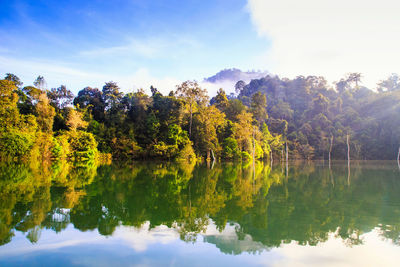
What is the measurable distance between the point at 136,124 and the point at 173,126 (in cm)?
527

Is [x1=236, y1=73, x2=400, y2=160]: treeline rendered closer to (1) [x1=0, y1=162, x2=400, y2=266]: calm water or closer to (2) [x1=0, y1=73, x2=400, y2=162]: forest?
(2) [x1=0, y1=73, x2=400, y2=162]: forest

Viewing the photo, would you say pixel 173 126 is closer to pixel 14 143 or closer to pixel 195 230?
pixel 14 143

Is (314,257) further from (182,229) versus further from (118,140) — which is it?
(118,140)

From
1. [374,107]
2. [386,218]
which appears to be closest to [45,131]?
[386,218]

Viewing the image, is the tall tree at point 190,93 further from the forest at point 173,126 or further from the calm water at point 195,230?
the calm water at point 195,230

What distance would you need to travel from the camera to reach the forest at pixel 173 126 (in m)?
24.5

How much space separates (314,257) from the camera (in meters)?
3.76

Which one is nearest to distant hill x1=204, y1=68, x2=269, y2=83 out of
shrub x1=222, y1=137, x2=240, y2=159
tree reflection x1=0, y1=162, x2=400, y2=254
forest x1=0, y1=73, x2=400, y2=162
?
forest x1=0, y1=73, x2=400, y2=162

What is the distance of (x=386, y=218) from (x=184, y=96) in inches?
1248

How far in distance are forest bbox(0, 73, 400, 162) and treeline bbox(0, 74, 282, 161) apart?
0.11 meters

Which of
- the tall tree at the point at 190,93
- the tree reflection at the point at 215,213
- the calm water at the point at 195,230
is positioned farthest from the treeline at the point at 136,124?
the calm water at the point at 195,230

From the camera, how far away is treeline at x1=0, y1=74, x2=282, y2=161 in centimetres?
2820

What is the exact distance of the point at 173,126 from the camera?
33625 mm

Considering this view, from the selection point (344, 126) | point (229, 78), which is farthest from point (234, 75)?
point (344, 126)
